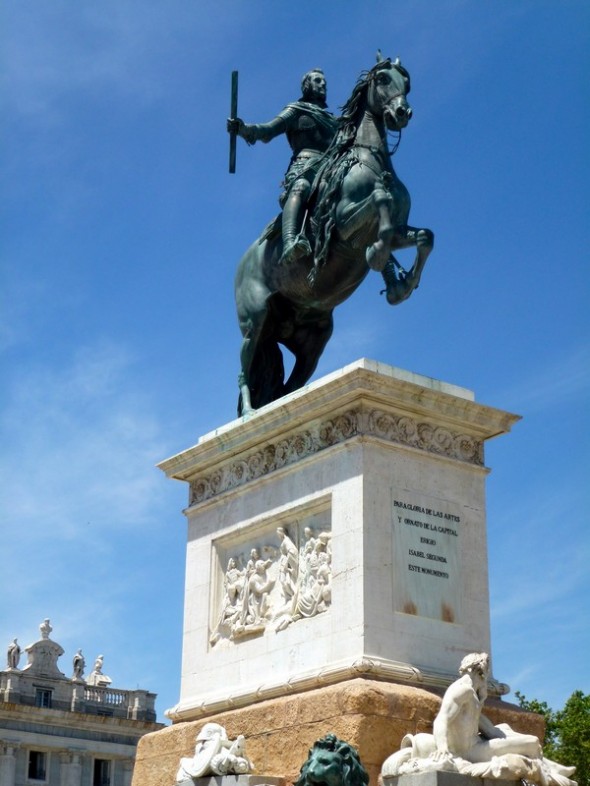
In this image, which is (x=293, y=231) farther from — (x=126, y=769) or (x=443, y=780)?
(x=126, y=769)

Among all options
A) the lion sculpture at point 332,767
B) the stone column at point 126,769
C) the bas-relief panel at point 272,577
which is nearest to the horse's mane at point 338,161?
the bas-relief panel at point 272,577

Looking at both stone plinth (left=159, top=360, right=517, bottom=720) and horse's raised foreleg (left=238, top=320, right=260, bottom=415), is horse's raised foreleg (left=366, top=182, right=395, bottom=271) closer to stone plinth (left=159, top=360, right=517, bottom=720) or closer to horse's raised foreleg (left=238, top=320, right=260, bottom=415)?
stone plinth (left=159, top=360, right=517, bottom=720)

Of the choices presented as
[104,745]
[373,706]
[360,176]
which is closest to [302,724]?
[373,706]

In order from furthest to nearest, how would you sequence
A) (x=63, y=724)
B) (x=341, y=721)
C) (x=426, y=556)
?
(x=63, y=724), (x=426, y=556), (x=341, y=721)

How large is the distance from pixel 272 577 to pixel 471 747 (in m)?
3.01

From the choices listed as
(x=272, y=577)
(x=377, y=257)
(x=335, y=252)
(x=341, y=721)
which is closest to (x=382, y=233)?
(x=377, y=257)

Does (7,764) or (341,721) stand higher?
(7,764)

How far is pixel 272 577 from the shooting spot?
1367cm

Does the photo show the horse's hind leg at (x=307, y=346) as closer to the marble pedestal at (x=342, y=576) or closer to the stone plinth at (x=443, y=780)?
the marble pedestal at (x=342, y=576)

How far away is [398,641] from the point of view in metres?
12.4

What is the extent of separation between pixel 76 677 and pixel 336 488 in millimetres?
56472

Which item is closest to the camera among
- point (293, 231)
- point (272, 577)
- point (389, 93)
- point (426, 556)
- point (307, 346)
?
point (426, 556)

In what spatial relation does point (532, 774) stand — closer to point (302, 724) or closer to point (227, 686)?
point (302, 724)

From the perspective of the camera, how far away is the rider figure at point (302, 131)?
14.9 meters
